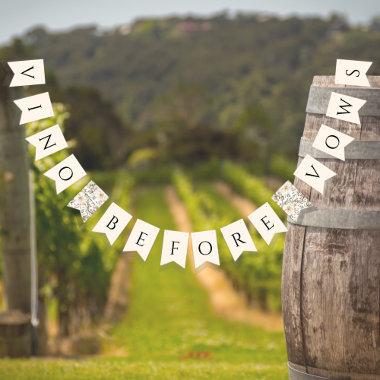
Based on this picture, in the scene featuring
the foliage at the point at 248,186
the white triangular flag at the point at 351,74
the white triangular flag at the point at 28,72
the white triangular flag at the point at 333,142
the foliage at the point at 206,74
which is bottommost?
the white triangular flag at the point at 333,142

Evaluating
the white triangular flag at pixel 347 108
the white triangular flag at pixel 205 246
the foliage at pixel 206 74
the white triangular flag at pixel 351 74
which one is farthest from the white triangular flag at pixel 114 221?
the foliage at pixel 206 74

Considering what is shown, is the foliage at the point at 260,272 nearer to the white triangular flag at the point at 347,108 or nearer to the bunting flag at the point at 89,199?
the bunting flag at the point at 89,199

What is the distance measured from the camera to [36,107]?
613 cm

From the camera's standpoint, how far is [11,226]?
961 cm

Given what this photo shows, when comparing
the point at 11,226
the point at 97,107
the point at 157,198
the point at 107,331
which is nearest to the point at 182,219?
the point at 157,198

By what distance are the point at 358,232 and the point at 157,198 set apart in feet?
167

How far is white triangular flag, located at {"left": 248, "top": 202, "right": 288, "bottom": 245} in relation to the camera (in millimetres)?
5895

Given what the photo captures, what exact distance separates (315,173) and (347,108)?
1.36 ft

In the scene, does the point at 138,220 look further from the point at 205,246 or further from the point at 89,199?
the point at 205,246

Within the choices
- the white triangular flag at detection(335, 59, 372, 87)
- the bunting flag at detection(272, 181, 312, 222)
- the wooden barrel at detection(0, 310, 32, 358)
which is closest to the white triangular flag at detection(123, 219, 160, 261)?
the bunting flag at detection(272, 181, 312, 222)

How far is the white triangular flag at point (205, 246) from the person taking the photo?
19.8 ft

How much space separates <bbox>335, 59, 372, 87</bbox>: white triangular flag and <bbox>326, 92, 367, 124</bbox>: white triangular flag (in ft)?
0.35

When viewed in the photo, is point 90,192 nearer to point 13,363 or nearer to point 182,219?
point 13,363

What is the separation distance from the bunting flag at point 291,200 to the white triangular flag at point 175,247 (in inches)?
27.2
